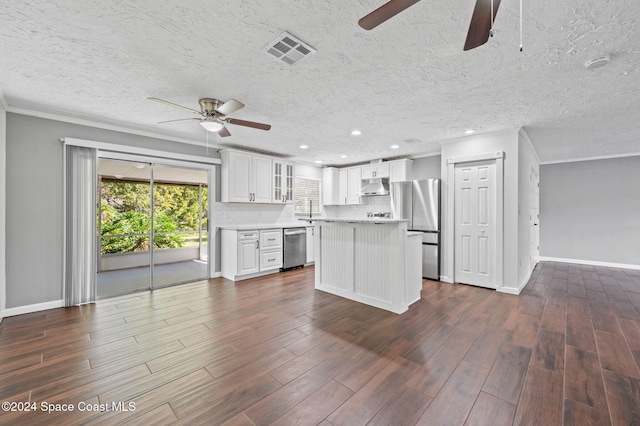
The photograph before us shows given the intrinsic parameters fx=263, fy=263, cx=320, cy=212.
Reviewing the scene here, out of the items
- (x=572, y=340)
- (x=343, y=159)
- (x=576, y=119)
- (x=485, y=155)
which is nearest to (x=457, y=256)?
(x=485, y=155)

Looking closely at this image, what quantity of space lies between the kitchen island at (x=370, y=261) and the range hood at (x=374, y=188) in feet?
8.45

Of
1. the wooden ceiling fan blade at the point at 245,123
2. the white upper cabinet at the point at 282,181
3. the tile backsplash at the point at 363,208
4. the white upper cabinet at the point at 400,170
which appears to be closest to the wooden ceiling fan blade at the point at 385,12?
the wooden ceiling fan blade at the point at 245,123

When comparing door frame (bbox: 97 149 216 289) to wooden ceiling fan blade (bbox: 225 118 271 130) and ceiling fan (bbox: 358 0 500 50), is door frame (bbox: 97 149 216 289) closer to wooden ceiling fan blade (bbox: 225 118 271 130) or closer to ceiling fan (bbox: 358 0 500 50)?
wooden ceiling fan blade (bbox: 225 118 271 130)

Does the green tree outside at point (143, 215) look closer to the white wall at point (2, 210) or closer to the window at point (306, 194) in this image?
the white wall at point (2, 210)

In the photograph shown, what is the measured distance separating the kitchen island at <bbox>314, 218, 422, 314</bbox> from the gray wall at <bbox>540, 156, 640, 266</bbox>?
18.3 ft

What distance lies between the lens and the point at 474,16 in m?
1.30

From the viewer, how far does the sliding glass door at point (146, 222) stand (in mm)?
4180

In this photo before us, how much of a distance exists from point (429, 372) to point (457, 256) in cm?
305

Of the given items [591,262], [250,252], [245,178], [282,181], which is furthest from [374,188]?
[591,262]

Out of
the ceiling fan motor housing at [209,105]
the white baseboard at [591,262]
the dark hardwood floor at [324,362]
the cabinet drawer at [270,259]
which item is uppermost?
the ceiling fan motor housing at [209,105]

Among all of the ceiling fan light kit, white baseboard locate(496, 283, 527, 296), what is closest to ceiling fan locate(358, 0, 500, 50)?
the ceiling fan light kit

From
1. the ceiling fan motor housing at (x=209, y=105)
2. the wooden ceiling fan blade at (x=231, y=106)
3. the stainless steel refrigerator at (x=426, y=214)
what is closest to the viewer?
the wooden ceiling fan blade at (x=231, y=106)

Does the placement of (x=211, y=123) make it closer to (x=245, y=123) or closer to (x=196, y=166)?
(x=245, y=123)

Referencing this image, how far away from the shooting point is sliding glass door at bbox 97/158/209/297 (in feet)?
13.7
